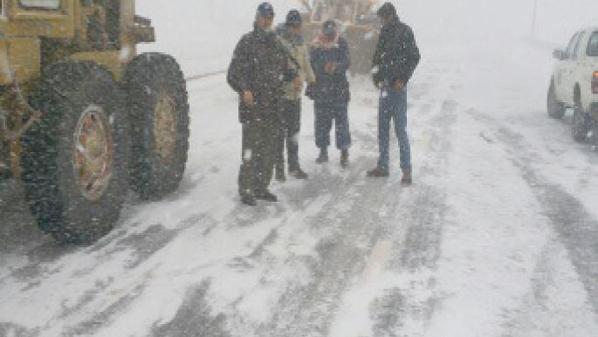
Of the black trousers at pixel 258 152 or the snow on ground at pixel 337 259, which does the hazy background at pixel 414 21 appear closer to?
the snow on ground at pixel 337 259

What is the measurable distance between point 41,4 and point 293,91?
3.39 m

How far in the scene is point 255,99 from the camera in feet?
21.7

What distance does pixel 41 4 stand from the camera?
4.65m

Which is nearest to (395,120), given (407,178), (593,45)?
(407,178)

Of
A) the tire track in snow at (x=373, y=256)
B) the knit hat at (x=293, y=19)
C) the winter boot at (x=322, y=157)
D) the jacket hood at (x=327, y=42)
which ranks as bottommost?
the tire track in snow at (x=373, y=256)

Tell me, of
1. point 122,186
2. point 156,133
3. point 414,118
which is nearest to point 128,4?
point 156,133

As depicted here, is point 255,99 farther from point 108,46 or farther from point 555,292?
point 555,292

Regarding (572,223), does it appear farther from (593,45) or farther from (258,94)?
(593,45)

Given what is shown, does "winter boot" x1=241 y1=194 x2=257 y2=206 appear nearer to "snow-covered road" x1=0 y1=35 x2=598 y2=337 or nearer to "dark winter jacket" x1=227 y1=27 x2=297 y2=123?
"snow-covered road" x1=0 y1=35 x2=598 y2=337

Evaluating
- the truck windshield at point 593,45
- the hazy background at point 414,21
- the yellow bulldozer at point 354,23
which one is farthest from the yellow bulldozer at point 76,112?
the hazy background at point 414,21

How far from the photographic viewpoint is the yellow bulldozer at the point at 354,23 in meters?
17.7

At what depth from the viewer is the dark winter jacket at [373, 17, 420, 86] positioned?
24.4 feet

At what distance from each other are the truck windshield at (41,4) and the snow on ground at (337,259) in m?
1.66

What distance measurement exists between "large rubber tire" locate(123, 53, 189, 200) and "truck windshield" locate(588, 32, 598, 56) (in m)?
7.38
